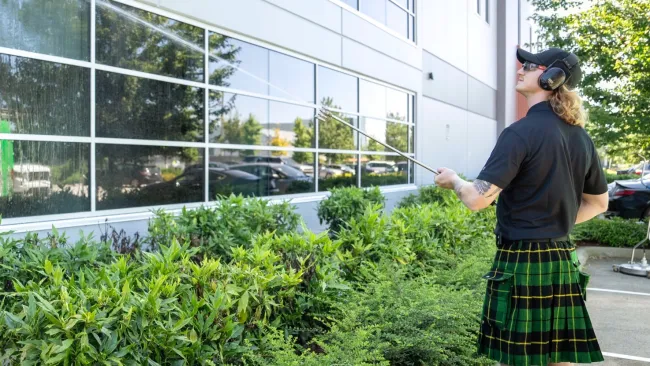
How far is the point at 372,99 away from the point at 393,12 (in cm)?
219

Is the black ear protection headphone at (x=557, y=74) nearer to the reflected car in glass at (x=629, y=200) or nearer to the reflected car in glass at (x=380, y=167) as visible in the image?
the reflected car in glass at (x=380, y=167)

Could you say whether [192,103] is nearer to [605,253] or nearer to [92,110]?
[92,110]

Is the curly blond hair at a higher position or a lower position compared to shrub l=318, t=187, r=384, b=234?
higher

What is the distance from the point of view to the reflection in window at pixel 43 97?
5555mm

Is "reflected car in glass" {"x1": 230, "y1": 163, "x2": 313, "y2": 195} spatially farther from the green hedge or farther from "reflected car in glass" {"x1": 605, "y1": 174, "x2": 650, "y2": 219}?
"reflected car in glass" {"x1": 605, "y1": 174, "x2": 650, "y2": 219}

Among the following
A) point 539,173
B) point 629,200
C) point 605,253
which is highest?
point 539,173

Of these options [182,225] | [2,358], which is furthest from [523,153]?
[182,225]

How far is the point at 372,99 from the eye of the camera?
41.7 feet

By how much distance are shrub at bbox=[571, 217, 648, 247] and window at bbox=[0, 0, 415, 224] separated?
17.2ft

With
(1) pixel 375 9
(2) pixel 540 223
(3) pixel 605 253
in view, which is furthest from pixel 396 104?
(2) pixel 540 223

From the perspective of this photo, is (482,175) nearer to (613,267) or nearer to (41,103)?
(41,103)

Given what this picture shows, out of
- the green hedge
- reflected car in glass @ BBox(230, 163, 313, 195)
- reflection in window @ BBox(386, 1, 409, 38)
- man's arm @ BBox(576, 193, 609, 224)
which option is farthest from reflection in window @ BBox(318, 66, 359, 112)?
man's arm @ BBox(576, 193, 609, 224)

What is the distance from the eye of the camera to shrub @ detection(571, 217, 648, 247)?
36.2 ft

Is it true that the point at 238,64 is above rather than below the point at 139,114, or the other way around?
above
